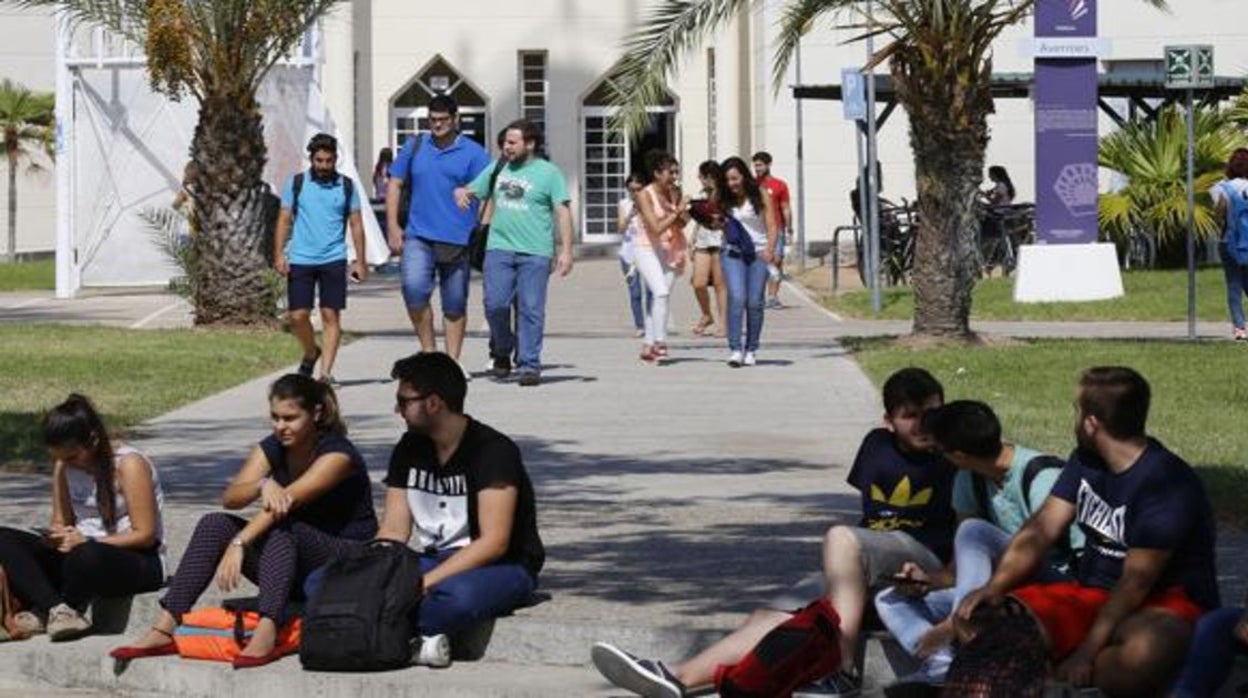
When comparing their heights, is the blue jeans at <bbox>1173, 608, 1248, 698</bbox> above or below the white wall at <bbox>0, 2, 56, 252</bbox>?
below

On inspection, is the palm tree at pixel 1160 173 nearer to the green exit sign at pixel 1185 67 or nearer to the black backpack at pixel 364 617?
the green exit sign at pixel 1185 67

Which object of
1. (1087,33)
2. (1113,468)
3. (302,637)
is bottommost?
(302,637)

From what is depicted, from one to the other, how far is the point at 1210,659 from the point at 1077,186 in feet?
64.4

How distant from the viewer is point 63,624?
31.4 ft

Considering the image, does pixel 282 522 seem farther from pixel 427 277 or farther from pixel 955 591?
pixel 427 277

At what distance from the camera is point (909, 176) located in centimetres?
4041

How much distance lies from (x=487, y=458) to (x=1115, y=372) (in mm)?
2264

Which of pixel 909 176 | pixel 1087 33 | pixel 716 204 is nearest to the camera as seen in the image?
pixel 716 204

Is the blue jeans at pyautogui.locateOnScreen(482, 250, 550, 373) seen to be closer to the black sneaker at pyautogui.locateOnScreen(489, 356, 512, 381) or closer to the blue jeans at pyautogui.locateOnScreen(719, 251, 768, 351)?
the black sneaker at pyautogui.locateOnScreen(489, 356, 512, 381)

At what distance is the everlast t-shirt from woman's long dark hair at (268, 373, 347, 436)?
2.76 meters

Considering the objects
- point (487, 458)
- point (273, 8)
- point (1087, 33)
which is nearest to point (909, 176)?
point (1087, 33)

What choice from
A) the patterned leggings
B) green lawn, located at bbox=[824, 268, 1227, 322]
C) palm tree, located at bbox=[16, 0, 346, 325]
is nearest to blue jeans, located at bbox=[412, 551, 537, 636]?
the patterned leggings

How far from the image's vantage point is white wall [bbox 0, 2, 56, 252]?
4612 cm

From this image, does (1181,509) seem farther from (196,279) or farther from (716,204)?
(196,279)
